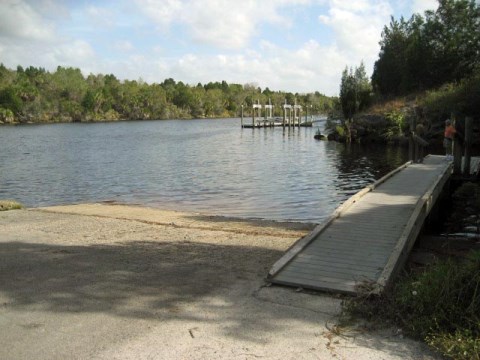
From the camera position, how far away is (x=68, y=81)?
121875 millimetres

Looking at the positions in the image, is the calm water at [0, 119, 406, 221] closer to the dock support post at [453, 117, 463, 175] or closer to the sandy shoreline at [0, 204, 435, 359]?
the dock support post at [453, 117, 463, 175]

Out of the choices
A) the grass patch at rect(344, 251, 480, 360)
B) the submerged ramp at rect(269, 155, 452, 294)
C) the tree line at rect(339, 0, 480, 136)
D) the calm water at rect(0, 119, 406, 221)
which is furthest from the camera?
the tree line at rect(339, 0, 480, 136)

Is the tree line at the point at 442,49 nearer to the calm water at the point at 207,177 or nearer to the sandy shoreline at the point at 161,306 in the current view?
the calm water at the point at 207,177

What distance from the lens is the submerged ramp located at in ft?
19.8

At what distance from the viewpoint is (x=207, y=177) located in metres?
24.7

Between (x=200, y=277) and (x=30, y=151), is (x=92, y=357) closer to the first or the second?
(x=200, y=277)

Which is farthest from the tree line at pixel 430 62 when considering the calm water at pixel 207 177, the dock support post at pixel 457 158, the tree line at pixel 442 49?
the dock support post at pixel 457 158

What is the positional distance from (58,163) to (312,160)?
1732cm

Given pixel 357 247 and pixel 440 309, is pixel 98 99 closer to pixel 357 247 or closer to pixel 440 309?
pixel 357 247

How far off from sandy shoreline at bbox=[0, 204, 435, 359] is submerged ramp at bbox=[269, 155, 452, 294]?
39 centimetres

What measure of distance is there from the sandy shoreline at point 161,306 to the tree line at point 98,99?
78.7m

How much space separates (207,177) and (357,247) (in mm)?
17649

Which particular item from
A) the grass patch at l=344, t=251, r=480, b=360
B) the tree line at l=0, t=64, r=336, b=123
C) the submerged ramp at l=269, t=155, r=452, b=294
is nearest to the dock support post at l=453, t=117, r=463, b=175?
the submerged ramp at l=269, t=155, r=452, b=294

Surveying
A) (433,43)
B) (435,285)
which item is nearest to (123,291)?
(435,285)
